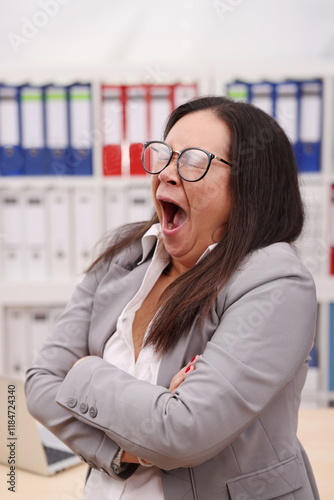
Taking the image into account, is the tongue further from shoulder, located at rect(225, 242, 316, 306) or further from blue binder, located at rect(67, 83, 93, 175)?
blue binder, located at rect(67, 83, 93, 175)

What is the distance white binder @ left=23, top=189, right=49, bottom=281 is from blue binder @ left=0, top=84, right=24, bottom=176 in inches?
6.7

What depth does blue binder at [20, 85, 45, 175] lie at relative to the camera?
2.74 metres

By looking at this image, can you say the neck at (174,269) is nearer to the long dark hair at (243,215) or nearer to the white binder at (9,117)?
the long dark hair at (243,215)

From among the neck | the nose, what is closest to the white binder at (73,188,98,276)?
the neck

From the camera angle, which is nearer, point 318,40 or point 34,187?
point 34,187

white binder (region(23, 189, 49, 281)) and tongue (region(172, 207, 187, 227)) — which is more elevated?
tongue (region(172, 207, 187, 227))

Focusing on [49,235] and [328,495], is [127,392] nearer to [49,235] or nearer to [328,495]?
[328,495]

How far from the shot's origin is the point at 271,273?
3.30 feet

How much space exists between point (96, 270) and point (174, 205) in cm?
25

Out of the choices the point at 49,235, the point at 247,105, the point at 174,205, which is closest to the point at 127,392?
the point at 174,205

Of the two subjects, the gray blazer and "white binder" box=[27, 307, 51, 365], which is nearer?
the gray blazer

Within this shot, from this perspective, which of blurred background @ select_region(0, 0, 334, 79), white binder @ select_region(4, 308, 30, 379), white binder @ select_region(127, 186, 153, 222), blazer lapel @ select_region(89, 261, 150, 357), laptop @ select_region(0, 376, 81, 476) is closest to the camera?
blazer lapel @ select_region(89, 261, 150, 357)

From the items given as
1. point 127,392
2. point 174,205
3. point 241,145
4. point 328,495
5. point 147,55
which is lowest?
point 328,495

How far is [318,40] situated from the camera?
3184mm
